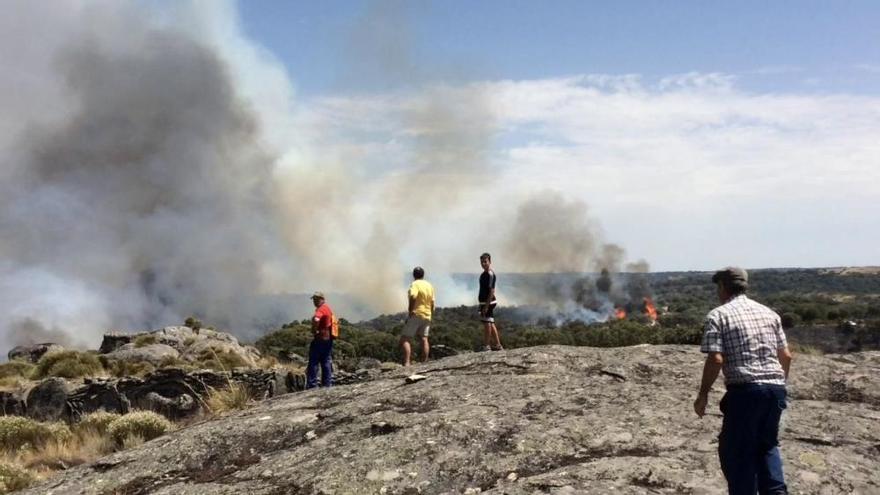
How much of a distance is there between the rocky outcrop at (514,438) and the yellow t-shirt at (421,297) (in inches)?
110

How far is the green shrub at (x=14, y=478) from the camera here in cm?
1064

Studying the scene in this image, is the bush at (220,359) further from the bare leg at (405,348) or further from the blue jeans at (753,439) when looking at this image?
the blue jeans at (753,439)

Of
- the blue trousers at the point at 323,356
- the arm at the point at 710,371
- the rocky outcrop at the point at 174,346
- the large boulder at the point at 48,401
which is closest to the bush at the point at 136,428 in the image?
the blue trousers at the point at 323,356

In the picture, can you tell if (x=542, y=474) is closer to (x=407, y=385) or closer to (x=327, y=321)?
(x=407, y=385)

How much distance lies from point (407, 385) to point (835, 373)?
5.66 meters

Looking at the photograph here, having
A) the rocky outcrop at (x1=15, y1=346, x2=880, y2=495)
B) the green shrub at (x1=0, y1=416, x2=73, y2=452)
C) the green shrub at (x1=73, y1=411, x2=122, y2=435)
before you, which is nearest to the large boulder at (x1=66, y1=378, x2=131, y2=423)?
the green shrub at (x1=0, y1=416, x2=73, y2=452)

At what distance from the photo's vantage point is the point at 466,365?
11.1 m

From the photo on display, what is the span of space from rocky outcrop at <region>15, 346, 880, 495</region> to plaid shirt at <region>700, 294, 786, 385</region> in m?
1.29

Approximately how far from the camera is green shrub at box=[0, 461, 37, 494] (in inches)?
419

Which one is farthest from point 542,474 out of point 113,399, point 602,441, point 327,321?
point 113,399

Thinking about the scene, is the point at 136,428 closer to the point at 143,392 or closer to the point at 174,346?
the point at 143,392

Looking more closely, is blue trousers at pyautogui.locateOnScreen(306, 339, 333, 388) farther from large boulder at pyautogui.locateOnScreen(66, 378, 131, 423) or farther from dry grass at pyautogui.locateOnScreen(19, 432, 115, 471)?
large boulder at pyautogui.locateOnScreen(66, 378, 131, 423)

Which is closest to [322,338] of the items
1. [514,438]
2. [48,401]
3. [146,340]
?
[514,438]

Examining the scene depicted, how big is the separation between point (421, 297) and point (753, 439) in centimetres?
848
